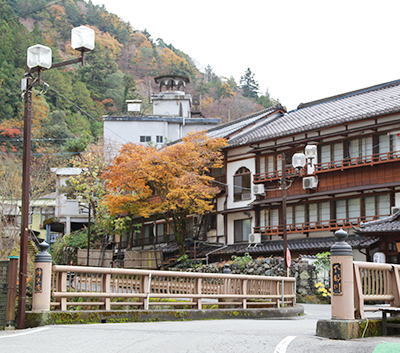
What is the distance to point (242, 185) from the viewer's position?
135 ft

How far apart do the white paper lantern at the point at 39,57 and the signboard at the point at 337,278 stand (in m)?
8.45

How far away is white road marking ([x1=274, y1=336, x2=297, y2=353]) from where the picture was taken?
8.90m

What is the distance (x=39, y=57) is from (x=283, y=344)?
9.16 m

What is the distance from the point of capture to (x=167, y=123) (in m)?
64.4

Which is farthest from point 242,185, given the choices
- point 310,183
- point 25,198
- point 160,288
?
point 25,198

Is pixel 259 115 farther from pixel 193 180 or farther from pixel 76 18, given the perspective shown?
pixel 76 18

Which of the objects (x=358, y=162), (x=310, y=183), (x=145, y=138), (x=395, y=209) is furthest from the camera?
(x=145, y=138)

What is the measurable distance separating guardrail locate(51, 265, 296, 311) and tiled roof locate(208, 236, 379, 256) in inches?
400

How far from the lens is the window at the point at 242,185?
134 feet

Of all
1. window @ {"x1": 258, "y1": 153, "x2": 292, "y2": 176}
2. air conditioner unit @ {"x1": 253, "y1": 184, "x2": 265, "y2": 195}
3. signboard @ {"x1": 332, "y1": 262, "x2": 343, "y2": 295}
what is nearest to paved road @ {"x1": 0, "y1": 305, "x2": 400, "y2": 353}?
signboard @ {"x1": 332, "y1": 262, "x2": 343, "y2": 295}

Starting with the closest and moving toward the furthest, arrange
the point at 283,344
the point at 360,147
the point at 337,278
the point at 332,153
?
the point at 283,344 → the point at 337,278 → the point at 360,147 → the point at 332,153

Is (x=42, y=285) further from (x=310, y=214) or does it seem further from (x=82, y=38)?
(x=310, y=214)

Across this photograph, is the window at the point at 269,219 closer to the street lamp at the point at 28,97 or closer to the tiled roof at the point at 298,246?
the tiled roof at the point at 298,246

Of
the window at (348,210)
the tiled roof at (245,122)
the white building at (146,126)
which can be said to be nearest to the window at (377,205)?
the window at (348,210)
